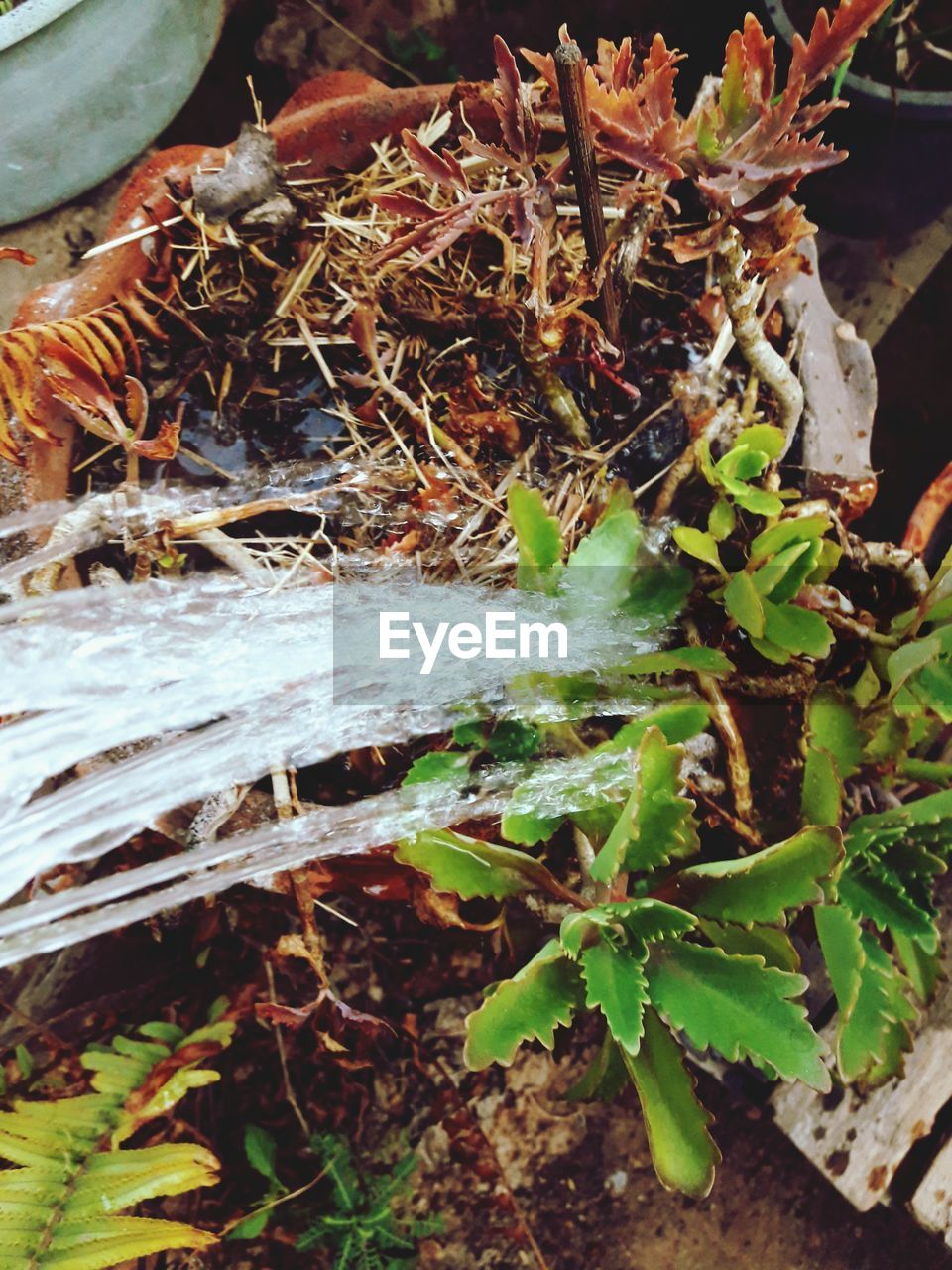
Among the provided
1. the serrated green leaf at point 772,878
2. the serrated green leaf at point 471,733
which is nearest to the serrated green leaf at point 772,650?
the serrated green leaf at point 772,878

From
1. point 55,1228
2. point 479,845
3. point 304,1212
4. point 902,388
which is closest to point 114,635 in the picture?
point 479,845

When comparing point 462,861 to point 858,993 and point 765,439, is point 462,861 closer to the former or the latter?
point 858,993

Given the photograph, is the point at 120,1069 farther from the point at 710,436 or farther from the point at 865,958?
the point at 710,436

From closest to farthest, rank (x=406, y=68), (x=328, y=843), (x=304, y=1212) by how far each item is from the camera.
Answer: (x=328, y=843), (x=304, y=1212), (x=406, y=68)

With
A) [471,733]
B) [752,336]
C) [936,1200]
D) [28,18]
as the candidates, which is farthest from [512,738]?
[28,18]

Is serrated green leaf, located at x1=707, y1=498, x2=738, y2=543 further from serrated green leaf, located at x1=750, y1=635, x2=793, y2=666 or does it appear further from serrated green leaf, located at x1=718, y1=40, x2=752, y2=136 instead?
serrated green leaf, located at x1=718, y1=40, x2=752, y2=136
